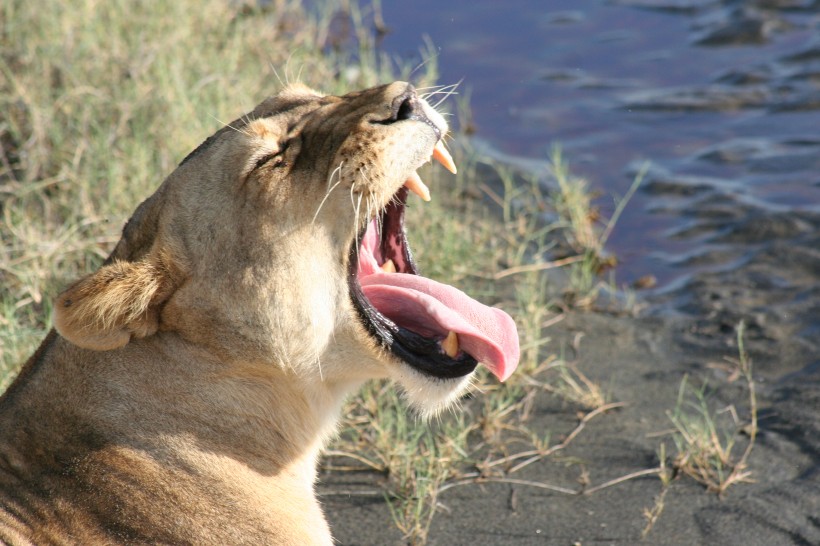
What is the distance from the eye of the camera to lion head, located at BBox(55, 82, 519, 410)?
301cm

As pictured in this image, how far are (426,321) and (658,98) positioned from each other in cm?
520

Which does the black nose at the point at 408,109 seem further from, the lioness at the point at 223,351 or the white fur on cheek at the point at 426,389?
the white fur on cheek at the point at 426,389

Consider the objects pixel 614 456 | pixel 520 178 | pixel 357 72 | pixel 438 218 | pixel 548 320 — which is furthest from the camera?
pixel 357 72

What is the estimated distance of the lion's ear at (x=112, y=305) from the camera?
2.83 meters

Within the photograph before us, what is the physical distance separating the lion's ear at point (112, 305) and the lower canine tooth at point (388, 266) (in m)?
0.79

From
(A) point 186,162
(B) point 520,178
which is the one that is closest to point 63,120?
(B) point 520,178

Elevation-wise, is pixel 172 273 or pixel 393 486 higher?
pixel 172 273

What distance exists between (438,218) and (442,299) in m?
2.53

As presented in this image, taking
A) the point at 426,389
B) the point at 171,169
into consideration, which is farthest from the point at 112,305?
the point at 171,169

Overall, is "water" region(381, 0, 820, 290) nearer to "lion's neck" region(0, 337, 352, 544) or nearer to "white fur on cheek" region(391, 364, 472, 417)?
"white fur on cheek" region(391, 364, 472, 417)

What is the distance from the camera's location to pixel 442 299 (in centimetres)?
340

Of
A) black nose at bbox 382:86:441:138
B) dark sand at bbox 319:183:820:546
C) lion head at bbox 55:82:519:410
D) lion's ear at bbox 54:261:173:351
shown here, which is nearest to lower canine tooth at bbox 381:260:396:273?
lion head at bbox 55:82:519:410

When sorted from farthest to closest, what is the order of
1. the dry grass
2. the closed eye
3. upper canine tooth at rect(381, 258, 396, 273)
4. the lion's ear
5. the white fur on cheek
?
the dry grass → upper canine tooth at rect(381, 258, 396, 273) → the white fur on cheek → the closed eye → the lion's ear

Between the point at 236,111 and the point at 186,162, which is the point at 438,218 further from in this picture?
the point at 186,162
